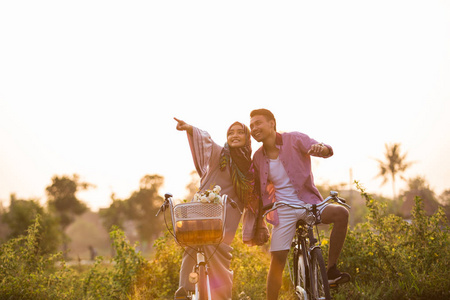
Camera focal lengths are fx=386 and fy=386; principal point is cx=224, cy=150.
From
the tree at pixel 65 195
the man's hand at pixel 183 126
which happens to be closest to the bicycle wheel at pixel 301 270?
the man's hand at pixel 183 126

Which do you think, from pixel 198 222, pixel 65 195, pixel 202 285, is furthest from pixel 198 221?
pixel 65 195

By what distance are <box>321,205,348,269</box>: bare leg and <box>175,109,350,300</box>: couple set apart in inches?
10.4

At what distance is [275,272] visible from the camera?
3912mm

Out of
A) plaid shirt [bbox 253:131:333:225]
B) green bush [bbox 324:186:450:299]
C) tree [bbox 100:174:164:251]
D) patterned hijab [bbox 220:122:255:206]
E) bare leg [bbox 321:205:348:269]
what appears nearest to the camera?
bare leg [bbox 321:205:348:269]

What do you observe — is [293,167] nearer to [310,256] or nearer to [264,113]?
[264,113]

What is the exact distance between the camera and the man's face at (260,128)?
4.17 m

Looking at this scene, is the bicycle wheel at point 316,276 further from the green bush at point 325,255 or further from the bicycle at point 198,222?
the green bush at point 325,255

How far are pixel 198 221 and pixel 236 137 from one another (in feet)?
4.02

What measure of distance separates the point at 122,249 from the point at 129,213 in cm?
5033

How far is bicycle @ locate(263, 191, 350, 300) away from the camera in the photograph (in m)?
3.48

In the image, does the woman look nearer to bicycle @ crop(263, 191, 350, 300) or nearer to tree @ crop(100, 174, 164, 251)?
bicycle @ crop(263, 191, 350, 300)

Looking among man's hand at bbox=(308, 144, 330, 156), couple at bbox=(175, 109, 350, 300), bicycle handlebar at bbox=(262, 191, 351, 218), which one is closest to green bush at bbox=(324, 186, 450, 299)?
couple at bbox=(175, 109, 350, 300)

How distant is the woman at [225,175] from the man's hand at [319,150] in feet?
2.41

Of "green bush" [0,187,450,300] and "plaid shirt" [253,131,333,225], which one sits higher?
"plaid shirt" [253,131,333,225]
